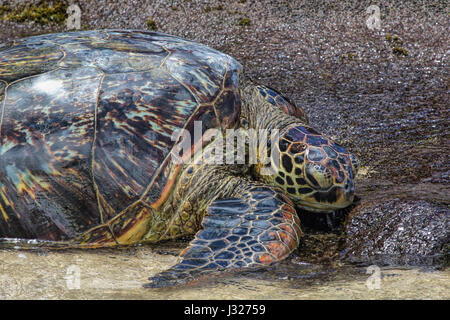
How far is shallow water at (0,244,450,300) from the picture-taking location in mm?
2117

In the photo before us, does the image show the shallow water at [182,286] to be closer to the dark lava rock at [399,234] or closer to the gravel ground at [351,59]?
the dark lava rock at [399,234]

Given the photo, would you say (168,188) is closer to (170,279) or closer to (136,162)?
(136,162)

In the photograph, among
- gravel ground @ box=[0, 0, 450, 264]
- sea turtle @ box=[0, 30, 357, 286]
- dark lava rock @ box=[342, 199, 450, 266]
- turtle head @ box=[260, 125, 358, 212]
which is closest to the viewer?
dark lava rock @ box=[342, 199, 450, 266]

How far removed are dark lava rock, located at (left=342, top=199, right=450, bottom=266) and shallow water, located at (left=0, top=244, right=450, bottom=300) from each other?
228 millimetres

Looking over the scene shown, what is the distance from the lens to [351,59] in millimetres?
5320

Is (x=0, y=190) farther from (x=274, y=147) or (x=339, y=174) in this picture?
(x=339, y=174)

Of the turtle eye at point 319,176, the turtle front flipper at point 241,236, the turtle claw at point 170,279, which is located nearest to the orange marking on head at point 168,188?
the turtle front flipper at point 241,236

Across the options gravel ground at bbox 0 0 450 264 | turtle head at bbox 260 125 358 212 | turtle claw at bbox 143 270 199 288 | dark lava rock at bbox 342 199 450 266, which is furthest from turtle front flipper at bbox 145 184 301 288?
gravel ground at bbox 0 0 450 264

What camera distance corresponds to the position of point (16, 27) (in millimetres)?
6344

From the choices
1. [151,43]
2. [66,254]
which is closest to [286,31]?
[151,43]

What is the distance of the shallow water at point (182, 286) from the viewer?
2.12 m

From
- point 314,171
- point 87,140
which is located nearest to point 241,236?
point 314,171

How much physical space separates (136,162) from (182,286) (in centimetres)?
107

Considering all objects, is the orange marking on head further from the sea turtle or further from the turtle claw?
the turtle claw
